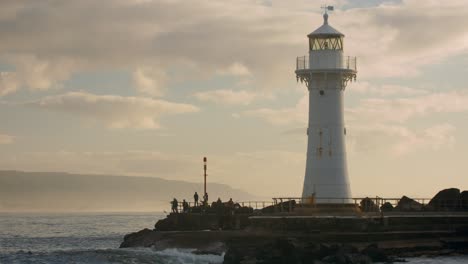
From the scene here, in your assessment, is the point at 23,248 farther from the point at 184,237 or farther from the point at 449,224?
the point at 449,224

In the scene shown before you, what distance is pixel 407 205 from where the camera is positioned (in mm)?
65500

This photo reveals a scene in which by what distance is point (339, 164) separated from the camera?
61781 mm

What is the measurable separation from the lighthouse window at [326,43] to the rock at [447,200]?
39.6ft

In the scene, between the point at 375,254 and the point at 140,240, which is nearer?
the point at 375,254

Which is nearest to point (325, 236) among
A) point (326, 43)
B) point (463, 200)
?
point (326, 43)

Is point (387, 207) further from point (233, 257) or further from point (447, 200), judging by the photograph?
point (233, 257)

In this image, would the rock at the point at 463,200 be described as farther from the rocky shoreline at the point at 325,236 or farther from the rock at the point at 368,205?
the rock at the point at 368,205

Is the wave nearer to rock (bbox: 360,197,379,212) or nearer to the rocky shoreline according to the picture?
the rocky shoreline

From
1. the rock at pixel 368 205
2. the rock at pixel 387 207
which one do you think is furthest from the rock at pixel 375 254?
the rock at pixel 387 207

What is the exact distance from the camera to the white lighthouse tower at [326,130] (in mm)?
61594

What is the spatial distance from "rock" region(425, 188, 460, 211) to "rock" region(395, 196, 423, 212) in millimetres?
908

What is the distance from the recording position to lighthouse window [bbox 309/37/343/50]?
6297 centimetres

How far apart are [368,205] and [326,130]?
19.8 feet

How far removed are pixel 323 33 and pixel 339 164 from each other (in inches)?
325
